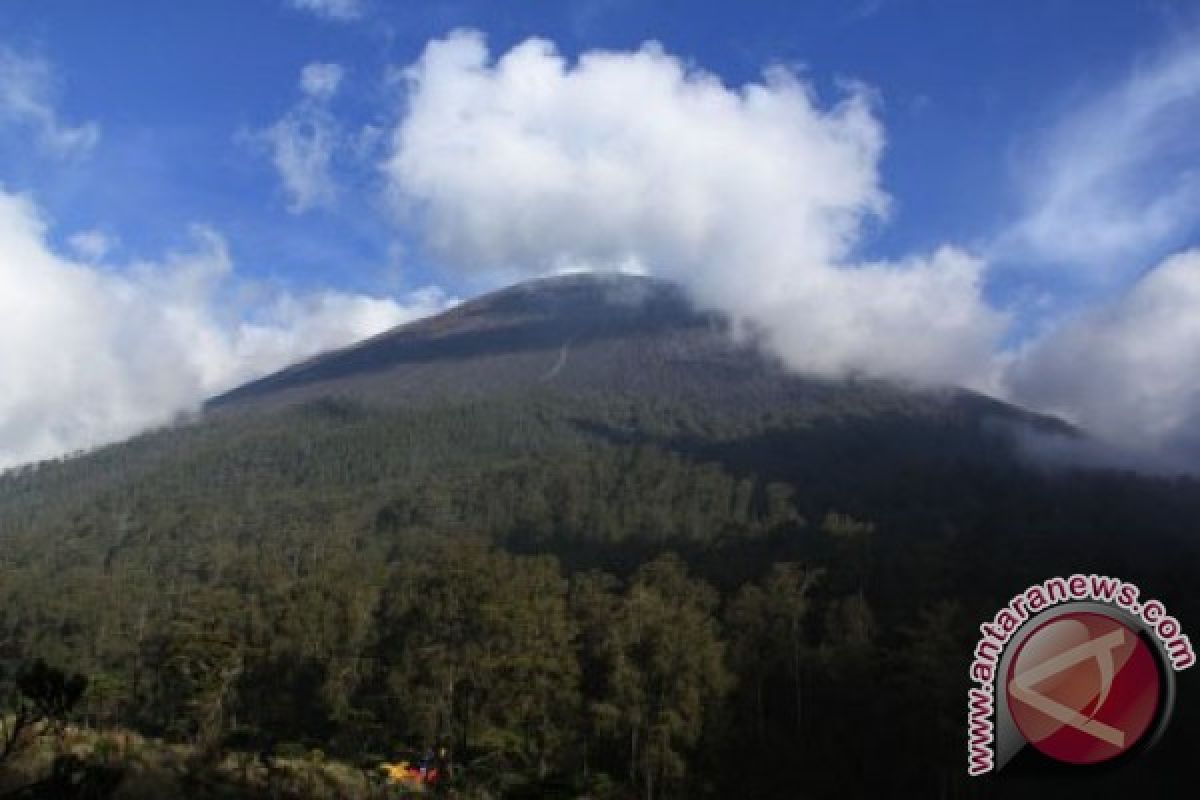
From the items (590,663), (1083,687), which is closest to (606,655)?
(590,663)

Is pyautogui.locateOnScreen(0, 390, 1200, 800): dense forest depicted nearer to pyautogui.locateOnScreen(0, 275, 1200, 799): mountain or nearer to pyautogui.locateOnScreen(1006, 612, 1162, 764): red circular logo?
pyautogui.locateOnScreen(0, 275, 1200, 799): mountain

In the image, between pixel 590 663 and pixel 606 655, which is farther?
pixel 590 663

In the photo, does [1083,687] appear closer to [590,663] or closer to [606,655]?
[606,655]

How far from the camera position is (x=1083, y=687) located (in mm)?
14680

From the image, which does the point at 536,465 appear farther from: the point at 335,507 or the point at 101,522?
the point at 101,522

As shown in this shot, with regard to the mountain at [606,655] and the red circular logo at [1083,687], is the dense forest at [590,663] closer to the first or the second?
the mountain at [606,655]

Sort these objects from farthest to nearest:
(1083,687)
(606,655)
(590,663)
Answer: (590,663) < (606,655) < (1083,687)

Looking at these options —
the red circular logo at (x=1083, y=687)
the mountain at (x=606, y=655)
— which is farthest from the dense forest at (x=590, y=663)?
the red circular logo at (x=1083, y=687)

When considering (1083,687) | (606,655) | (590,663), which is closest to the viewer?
(1083,687)

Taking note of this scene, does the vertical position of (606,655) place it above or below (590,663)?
above

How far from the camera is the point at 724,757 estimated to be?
176ft

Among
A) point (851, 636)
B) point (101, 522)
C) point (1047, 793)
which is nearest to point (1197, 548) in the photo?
point (851, 636)

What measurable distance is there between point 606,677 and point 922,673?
700 inches

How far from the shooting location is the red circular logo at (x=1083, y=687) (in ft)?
47.2
